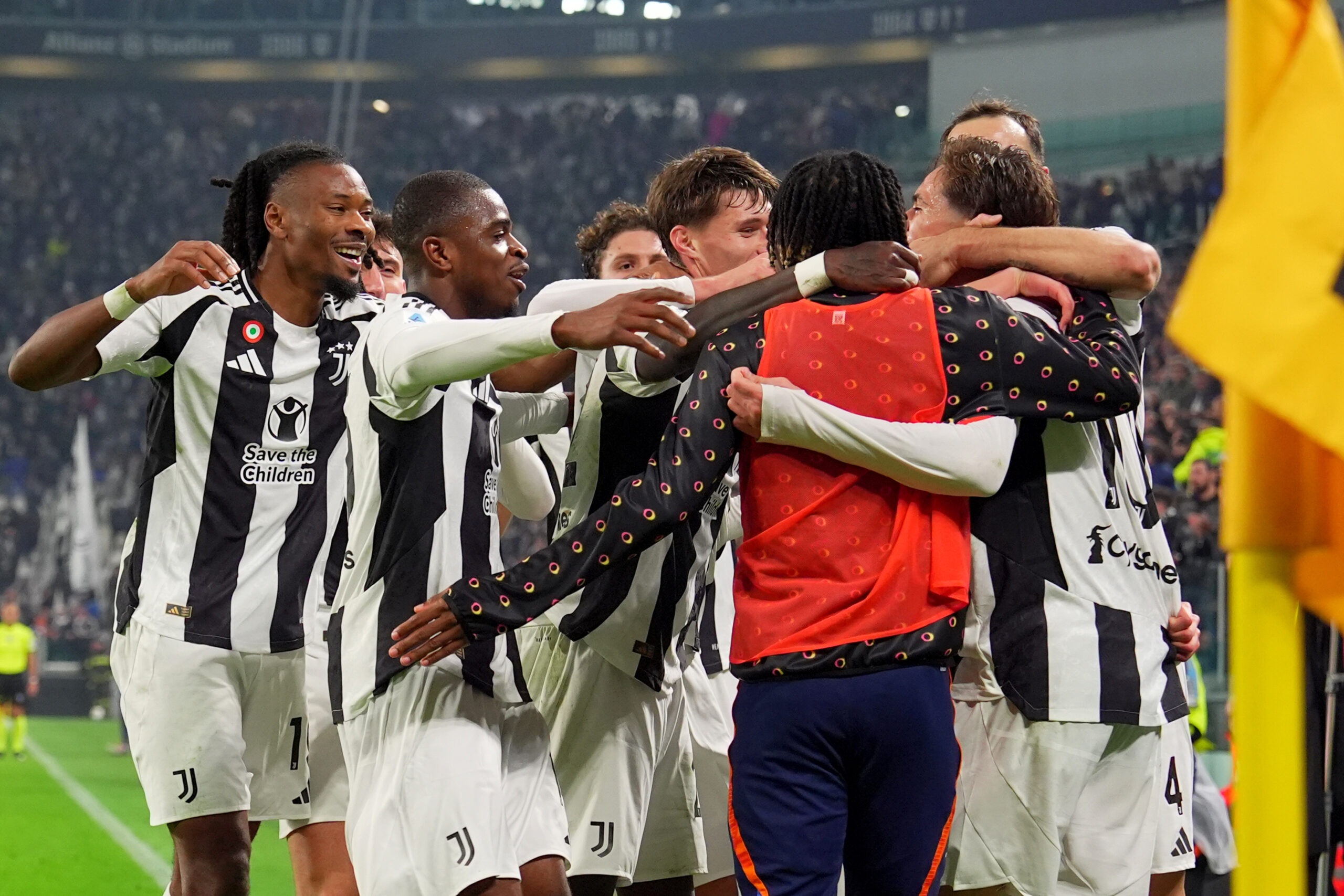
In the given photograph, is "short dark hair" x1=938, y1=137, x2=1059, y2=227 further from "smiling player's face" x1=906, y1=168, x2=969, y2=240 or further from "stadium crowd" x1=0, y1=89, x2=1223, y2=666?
"stadium crowd" x1=0, y1=89, x2=1223, y2=666

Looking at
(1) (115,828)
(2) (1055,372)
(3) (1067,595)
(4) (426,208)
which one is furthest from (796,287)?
(1) (115,828)

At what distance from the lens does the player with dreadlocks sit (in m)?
3.96

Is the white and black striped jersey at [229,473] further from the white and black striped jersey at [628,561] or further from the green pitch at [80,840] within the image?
the green pitch at [80,840]

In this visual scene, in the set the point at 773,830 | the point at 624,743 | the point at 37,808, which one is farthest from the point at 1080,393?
the point at 37,808

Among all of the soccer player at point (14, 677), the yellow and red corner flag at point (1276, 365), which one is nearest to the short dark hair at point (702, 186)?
the yellow and red corner flag at point (1276, 365)

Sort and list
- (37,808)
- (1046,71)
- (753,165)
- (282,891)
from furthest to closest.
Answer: (1046,71) → (37,808) → (282,891) → (753,165)

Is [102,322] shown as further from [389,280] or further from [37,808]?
[37,808]

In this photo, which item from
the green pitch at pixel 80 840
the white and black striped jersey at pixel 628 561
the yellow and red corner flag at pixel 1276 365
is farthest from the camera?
the green pitch at pixel 80 840

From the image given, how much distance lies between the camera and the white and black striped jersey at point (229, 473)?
4137 mm

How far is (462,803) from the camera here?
3.18 meters

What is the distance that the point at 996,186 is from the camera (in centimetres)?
344

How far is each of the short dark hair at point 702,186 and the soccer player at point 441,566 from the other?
0.70 meters

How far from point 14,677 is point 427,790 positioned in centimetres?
1538

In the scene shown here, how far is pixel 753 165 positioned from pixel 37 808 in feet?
32.5
